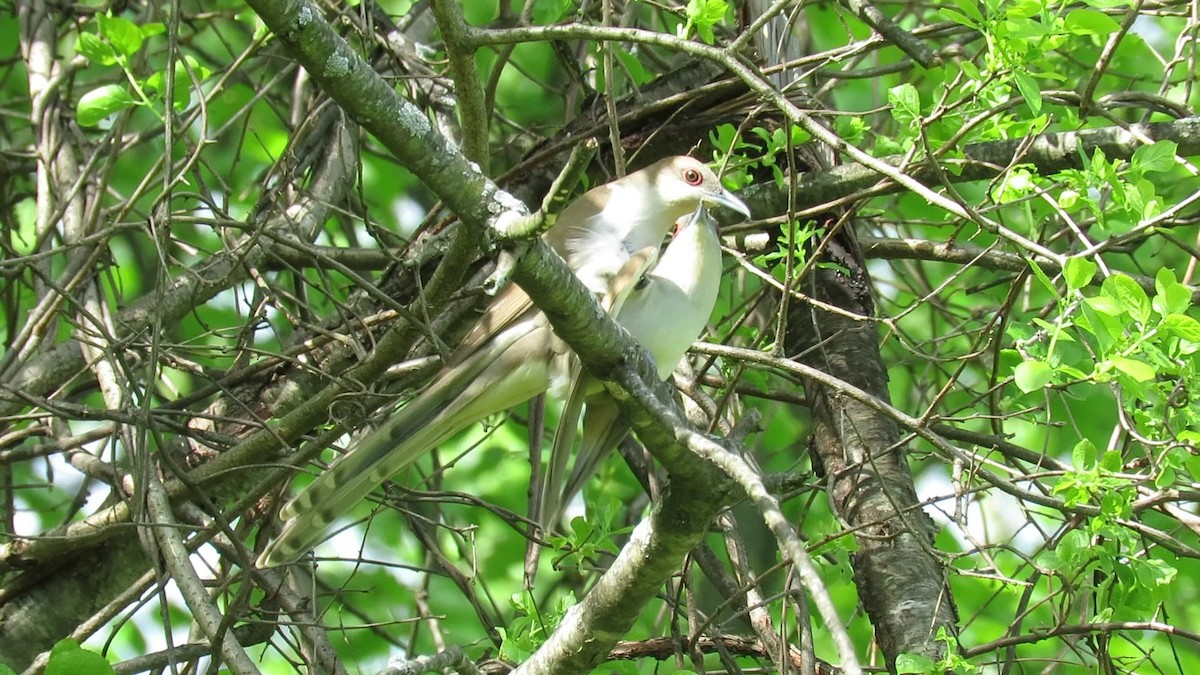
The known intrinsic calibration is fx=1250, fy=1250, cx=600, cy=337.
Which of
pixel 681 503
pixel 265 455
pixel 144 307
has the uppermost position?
pixel 144 307

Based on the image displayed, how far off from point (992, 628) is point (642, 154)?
9.26ft

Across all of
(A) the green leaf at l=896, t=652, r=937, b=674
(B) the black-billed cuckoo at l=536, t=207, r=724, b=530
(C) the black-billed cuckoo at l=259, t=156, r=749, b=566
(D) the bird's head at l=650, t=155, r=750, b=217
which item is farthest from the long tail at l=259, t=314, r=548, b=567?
(A) the green leaf at l=896, t=652, r=937, b=674

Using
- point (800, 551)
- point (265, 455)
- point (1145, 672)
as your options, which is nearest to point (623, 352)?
A: point (800, 551)

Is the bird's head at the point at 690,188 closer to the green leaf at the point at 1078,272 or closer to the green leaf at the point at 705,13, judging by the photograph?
the green leaf at the point at 705,13

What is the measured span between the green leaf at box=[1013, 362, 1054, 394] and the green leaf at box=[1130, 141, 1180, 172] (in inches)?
32.8

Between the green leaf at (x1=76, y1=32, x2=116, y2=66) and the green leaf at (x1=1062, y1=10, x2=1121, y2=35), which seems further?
the green leaf at (x1=76, y1=32, x2=116, y2=66)

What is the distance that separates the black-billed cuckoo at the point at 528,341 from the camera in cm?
332

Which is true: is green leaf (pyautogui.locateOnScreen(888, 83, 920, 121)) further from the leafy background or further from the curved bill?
the curved bill

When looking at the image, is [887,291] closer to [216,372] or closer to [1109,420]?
[1109,420]

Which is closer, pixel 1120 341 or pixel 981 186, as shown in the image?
pixel 1120 341

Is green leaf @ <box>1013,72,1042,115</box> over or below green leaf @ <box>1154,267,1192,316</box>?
Result: over

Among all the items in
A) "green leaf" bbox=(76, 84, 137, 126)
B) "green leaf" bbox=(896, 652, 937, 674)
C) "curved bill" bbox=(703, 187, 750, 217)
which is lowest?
"green leaf" bbox=(896, 652, 937, 674)

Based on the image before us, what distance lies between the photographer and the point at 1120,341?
8.18 feet

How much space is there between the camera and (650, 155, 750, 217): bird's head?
398cm
